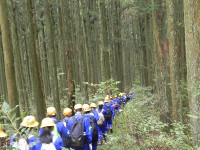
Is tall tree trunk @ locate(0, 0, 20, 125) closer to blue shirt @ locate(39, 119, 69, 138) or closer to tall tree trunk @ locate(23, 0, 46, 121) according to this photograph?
tall tree trunk @ locate(23, 0, 46, 121)

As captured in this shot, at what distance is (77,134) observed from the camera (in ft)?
15.2

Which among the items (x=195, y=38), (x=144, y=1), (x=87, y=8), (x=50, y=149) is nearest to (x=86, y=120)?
(x=50, y=149)

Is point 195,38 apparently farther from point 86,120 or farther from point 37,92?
point 37,92

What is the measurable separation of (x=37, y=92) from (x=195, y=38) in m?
4.16

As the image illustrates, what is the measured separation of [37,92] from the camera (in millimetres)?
5668

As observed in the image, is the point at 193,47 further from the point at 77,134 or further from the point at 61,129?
the point at 61,129

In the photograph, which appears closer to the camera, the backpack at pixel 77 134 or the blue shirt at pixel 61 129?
the blue shirt at pixel 61 129

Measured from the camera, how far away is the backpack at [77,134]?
4.62 m

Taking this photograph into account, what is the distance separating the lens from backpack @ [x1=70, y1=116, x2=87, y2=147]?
4625 millimetres

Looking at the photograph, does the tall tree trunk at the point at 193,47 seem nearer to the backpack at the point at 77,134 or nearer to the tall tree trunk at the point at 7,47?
the backpack at the point at 77,134

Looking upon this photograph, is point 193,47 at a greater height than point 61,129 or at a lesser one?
greater

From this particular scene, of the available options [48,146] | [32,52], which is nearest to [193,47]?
[48,146]

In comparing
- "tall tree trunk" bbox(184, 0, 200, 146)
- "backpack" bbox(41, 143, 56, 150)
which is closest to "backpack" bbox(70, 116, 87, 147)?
"backpack" bbox(41, 143, 56, 150)

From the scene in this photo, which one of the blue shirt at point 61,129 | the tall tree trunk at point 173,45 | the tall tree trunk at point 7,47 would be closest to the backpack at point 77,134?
the blue shirt at point 61,129
